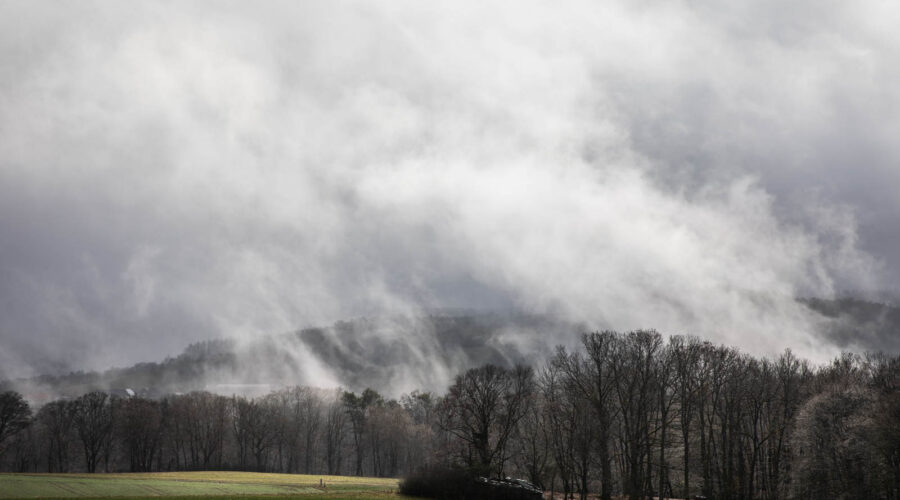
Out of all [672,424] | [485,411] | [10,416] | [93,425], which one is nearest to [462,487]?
[485,411]

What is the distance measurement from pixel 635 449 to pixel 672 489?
16880mm

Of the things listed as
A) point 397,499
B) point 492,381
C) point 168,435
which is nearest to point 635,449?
point 492,381

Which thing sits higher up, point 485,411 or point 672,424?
point 485,411

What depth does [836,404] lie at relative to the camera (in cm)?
7312

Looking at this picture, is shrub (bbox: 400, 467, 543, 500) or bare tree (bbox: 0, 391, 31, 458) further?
bare tree (bbox: 0, 391, 31, 458)

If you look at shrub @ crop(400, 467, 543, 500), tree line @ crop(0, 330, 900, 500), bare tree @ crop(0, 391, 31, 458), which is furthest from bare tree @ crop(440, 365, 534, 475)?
bare tree @ crop(0, 391, 31, 458)

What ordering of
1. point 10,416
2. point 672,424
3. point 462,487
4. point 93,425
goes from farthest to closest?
1. point 93,425
2. point 10,416
3. point 672,424
4. point 462,487

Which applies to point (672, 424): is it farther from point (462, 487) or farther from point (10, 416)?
point (10, 416)

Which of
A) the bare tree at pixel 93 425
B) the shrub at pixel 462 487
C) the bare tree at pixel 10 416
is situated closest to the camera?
the shrub at pixel 462 487

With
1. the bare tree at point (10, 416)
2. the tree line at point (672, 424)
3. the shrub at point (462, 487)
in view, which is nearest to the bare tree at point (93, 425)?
the tree line at point (672, 424)

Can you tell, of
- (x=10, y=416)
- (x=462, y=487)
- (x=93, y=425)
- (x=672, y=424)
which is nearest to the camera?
(x=462, y=487)

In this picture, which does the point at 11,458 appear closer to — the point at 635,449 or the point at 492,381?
the point at 492,381

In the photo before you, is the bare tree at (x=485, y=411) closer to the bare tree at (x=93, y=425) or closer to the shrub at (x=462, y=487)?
the shrub at (x=462, y=487)

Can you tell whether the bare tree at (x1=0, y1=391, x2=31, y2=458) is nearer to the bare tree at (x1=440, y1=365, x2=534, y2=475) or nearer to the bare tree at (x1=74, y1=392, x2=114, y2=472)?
the bare tree at (x1=74, y1=392, x2=114, y2=472)
